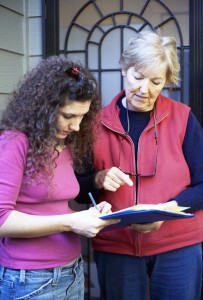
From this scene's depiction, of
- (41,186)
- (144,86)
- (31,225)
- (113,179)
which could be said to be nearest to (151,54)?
(144,86)

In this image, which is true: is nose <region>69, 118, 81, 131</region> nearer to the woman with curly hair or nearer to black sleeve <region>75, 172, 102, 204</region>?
the woman with curly hair

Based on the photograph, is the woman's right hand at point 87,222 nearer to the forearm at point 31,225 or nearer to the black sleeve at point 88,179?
the forearm at point 31,225

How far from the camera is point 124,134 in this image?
192 centimetres

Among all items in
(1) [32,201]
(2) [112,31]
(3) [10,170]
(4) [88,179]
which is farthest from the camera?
(2) [112,31]

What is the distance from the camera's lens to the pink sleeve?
1.41m

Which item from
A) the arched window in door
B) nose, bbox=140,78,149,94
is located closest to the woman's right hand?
nose, bbox=140,78,149,94

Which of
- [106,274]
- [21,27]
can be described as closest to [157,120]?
[106,274]

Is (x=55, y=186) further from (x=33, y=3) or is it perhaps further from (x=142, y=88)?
(x=33, y=3)

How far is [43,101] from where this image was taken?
150cm

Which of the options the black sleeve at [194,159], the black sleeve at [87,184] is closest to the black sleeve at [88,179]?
the black sleeve at [87,184]

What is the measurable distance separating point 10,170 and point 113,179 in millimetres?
541

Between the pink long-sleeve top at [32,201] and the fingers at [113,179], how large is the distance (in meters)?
0.21

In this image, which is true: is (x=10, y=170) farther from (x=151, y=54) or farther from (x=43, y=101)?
(x=151, y=54)

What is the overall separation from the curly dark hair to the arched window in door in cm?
116
